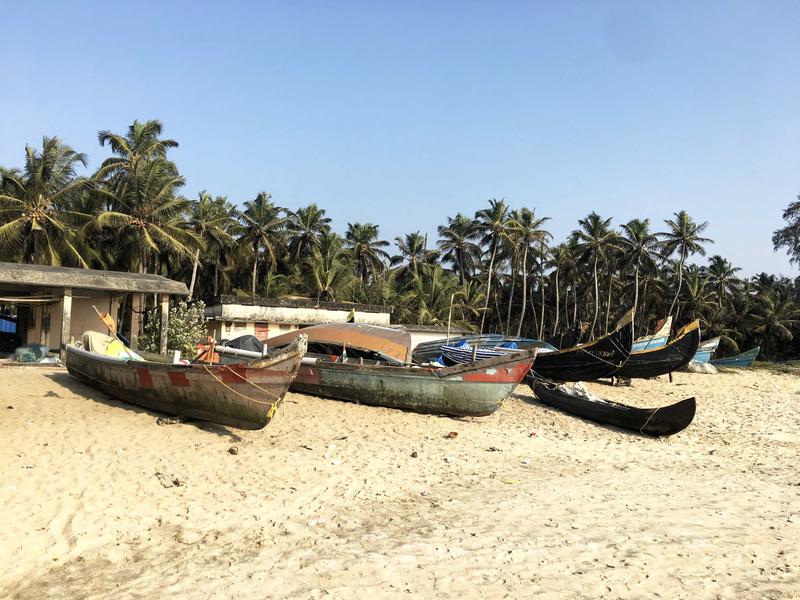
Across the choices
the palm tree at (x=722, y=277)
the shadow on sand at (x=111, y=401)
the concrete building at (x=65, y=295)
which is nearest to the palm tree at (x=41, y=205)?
the concrete building at (x=65, y=295)

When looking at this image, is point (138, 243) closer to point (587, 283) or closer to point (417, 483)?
point (417, 483)

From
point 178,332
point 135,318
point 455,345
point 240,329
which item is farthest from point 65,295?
point 455,345

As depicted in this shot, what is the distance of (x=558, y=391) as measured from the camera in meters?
15.8

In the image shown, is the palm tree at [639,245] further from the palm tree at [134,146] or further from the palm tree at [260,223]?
the palm tree at [134,146]

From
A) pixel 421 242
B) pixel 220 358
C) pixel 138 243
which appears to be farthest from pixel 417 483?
pixel 421 242

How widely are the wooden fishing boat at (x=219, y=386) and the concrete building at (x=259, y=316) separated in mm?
12195

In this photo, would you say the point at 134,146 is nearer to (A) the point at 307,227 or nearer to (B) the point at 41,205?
(B) the point at 41,205

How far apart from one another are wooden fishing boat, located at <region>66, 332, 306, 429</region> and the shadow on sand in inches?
5.4

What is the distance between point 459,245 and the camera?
47750 mm

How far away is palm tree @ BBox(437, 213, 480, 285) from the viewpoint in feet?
156

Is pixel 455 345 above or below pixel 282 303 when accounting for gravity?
below

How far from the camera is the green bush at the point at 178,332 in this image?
18.5m

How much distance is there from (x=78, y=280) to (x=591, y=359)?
57.0ft

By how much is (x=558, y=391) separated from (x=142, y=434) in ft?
35.9
